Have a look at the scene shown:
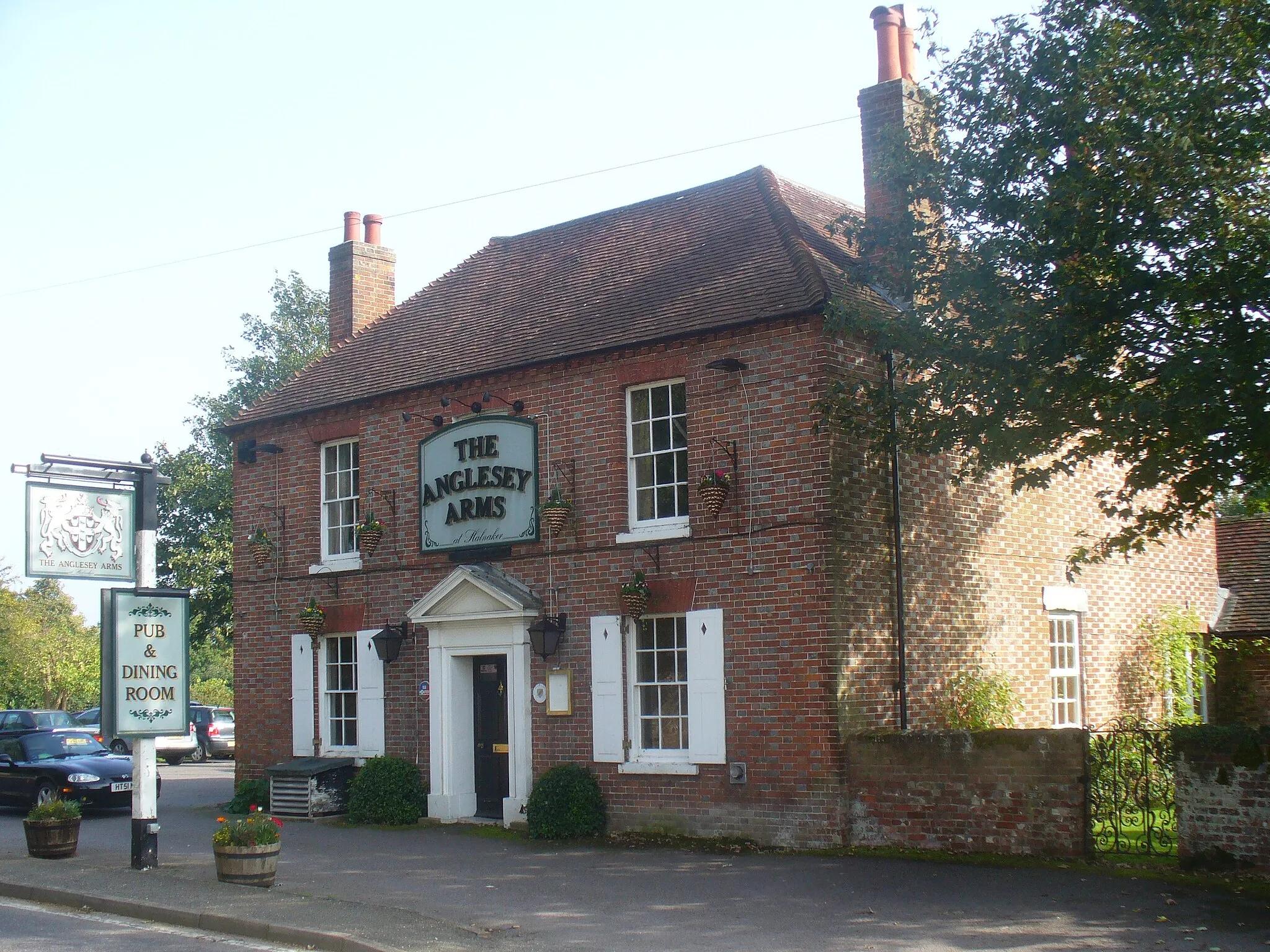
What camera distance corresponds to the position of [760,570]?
48.3 ft

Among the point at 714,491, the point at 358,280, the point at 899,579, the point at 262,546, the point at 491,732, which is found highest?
the point at 358,280

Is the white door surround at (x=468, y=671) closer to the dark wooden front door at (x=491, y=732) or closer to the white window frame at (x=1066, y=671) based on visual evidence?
the dark wooden front door at (x=491, y=732)

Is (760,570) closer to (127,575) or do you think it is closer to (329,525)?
(127,575)

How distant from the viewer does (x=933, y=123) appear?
13344 mm

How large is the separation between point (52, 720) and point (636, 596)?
1517cm

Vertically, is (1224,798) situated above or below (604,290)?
below

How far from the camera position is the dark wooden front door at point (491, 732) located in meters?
17.5

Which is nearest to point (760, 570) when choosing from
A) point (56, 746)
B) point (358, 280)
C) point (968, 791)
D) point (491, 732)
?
point (968, 791)

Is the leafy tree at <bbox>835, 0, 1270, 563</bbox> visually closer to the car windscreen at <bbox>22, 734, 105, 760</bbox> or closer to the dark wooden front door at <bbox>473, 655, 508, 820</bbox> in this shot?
the dark wooden front door at <bbox>473, 655, 508, 820</bbox>

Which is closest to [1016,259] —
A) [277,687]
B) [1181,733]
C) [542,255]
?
[1181,733]

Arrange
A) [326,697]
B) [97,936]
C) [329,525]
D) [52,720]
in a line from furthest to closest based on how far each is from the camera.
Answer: [52,720] < [329,525] < [326,697] < [97,936]

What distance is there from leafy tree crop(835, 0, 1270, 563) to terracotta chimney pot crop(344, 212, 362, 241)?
1191 cm

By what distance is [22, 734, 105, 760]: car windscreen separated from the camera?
20.6m

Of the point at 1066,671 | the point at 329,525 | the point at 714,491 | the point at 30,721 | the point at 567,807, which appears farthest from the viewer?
the point at 30,721
